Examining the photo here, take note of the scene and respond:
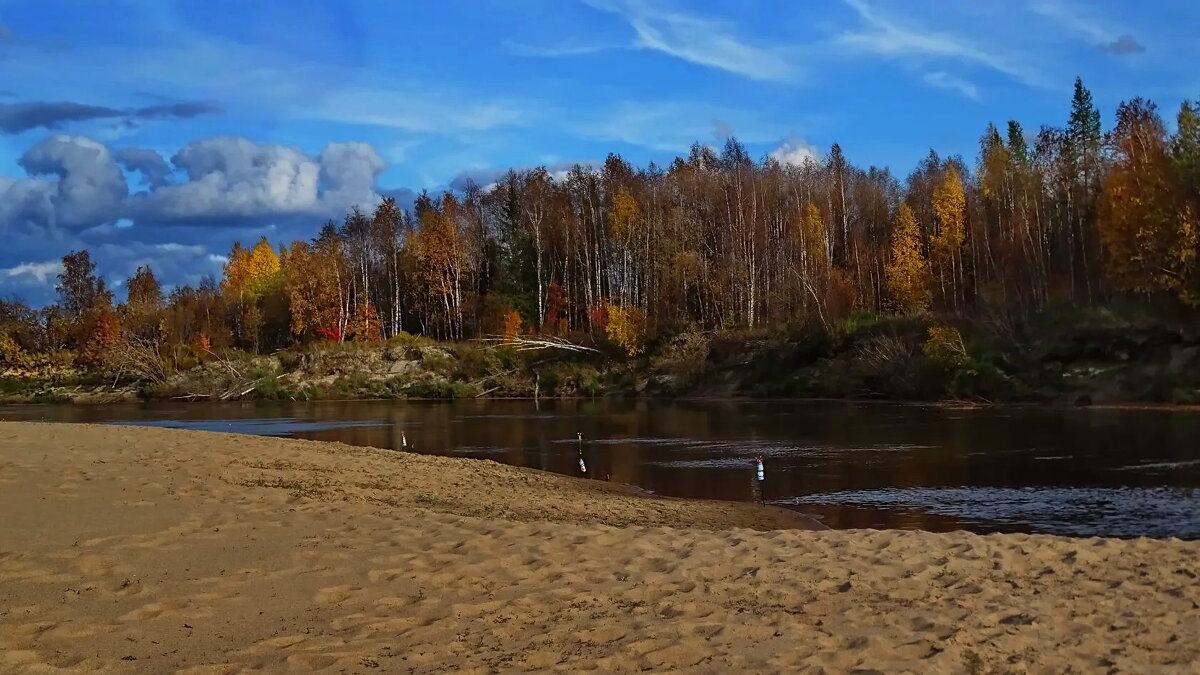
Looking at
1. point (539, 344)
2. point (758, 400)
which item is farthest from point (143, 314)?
point (758, 400)

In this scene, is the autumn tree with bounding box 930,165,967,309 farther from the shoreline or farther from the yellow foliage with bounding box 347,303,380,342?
the yellow foliage with bounding box 347,303,380,342

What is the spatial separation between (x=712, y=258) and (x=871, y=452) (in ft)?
165

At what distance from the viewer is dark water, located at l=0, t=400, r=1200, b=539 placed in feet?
59.6

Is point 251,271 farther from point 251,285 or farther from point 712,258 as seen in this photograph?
point 712,258

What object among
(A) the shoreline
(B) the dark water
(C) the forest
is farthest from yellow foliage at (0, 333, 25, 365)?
(B) the dark water

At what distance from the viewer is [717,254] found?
76.8 m

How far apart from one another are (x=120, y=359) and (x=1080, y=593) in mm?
85290

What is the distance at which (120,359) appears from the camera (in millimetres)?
80562

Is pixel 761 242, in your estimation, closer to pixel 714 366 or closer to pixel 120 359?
pixel 714 366

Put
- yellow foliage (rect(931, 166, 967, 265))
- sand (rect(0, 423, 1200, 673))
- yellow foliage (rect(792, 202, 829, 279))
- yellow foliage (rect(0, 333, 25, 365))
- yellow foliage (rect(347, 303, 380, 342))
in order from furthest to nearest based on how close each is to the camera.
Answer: yellow foliage (rect(0, 333, 25, 365))
yellow foliage (rect(347, 303, 380, 342))
yellow foliage (rect(792, 202, 829, 279))
yellow foliage (rect(931, 166, 967, 265))
sand (rect(0, 423, 1200, 673))

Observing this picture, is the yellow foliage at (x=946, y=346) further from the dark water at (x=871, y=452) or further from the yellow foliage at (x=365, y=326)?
the yellow foliage at (x=365, y=326)

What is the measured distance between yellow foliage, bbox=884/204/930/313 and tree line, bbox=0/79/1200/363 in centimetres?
16

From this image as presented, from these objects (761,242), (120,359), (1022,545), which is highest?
(761,242)

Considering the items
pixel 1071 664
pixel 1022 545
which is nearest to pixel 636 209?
pixel 1022 545
